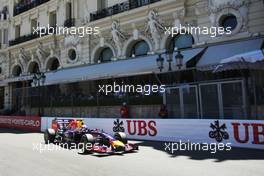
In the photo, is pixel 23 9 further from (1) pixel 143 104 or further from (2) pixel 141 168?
(2) pixel 141 168

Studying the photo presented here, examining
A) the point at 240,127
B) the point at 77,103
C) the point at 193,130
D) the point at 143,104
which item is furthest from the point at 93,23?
the point at 240,127

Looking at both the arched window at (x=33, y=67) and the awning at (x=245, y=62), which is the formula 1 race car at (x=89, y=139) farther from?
the arched window at (x=33, y=67)

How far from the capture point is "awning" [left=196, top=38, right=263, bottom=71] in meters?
16.3

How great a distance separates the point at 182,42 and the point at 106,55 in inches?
287

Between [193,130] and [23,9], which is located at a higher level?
[23,9]

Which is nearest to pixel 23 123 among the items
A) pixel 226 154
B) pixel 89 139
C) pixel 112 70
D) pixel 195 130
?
pixel 112 70

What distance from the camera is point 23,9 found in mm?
35344

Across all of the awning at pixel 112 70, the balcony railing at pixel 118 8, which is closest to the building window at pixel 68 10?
the balcony railing at pixel 118 8

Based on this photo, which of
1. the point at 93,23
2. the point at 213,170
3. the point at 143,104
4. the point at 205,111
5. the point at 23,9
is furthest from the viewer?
the point at 23,9

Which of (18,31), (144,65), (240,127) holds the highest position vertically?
(18,31)

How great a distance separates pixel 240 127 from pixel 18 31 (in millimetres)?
30749

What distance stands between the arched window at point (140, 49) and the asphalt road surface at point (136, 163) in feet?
41.6

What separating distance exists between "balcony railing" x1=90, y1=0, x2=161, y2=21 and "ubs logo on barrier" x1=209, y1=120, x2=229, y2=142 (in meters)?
11.5

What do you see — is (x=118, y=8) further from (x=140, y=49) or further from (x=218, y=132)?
(x=218, y=132)
